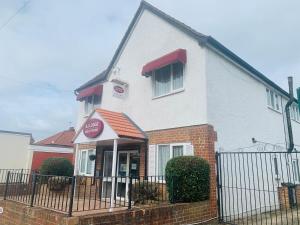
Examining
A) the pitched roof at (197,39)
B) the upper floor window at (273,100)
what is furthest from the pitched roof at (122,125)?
the upper floor window at (273,100)

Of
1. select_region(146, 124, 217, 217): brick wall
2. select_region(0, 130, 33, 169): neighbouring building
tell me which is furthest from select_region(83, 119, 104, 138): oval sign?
select_region(0, 130, 33, 169): neighbouring building

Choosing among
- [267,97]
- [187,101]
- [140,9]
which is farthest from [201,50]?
[267,97]

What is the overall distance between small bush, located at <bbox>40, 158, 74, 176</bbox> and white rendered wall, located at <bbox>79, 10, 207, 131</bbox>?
164 inches

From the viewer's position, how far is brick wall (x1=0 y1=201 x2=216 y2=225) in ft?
21.6

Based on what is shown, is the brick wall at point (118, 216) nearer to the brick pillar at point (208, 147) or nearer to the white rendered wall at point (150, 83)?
the brick pillar at point (208, 147)

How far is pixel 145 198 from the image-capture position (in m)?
9.67

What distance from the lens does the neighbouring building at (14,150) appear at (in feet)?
72.2

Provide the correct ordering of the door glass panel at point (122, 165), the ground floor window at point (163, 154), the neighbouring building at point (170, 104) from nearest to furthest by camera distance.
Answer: the neighbouring building at point (170, 104), the ground floor window at point (163, 154), the door glass panel at point (122, 165)

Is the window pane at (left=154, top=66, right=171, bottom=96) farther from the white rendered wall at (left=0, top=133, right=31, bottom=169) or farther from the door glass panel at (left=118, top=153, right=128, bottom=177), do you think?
the white rendered wall at (left=0, top=133, right=31, bottom=169)

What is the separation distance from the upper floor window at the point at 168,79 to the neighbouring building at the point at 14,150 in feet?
51.6

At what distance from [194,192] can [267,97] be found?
9042mm

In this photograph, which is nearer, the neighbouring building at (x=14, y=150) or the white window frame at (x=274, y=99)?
the white window frame at (x=274, y=99)

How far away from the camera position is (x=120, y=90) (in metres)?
13.8

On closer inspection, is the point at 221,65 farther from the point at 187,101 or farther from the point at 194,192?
the point at 194,192
